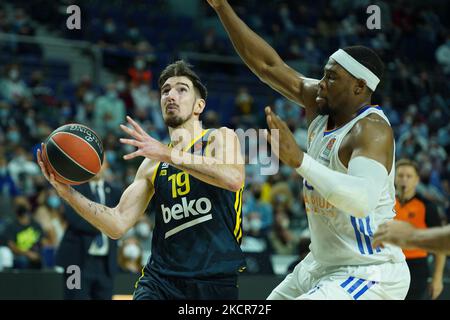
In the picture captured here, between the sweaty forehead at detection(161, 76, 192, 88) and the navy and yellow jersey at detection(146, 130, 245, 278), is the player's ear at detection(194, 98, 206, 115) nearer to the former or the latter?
the sweaty forehead at detection(161, 76, 192, 88)

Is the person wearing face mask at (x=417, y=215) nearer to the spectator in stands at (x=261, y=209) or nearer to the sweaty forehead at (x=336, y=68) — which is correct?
the sweaty forehead at (x=336, y=68)

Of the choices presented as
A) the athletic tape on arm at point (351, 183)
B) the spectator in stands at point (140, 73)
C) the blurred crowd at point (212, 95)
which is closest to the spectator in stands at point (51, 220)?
the blurred crowd at point (212, 95)

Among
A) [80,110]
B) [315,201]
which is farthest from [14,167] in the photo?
[315,201]

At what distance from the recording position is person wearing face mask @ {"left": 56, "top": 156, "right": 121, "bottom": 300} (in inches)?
309

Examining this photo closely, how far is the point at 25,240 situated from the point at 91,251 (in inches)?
88.0

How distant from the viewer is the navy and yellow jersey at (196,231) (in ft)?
15.5

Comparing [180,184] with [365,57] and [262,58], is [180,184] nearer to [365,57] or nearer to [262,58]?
[262,58]

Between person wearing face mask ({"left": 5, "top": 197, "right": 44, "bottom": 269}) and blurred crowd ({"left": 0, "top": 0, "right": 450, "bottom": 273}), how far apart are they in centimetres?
1

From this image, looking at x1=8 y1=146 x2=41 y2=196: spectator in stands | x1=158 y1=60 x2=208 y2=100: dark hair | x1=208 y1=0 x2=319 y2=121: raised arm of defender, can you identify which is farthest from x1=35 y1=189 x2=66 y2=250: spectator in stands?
x1=208 y1=0 x2=319 y2=121: raised arm of defender

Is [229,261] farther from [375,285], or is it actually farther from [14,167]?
[14,167]

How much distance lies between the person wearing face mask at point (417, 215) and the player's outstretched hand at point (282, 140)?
152 inches

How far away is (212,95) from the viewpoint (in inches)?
629

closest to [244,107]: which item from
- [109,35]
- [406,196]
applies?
[109,35]
